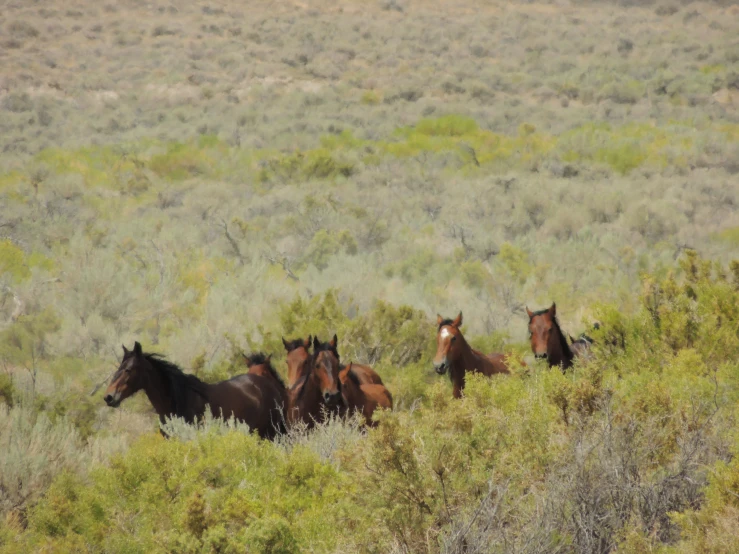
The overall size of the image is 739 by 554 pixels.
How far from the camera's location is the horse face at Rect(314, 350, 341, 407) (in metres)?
7.71

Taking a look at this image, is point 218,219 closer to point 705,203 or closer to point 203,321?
point 203,321

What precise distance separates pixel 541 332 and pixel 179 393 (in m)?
4.33

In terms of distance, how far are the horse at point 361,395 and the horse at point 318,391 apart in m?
0.13

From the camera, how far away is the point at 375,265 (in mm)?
17391

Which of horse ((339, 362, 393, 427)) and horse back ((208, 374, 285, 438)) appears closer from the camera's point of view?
horse back ((208, 374, 285, 438))

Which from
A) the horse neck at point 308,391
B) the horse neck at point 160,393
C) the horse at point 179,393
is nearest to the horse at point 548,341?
the horse neck at point 308,391

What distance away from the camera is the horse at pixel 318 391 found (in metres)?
7.77

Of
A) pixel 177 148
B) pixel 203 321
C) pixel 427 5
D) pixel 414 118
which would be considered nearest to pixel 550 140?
pixel 414 118

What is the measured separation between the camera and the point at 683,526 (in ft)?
13.2

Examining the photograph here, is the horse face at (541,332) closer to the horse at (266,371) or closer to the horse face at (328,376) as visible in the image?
the horse face at (328,376)

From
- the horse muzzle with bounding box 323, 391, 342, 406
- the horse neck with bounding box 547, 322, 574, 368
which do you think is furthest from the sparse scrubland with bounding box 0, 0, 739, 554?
the horse neck with bounding box 547, 322, 574, 368

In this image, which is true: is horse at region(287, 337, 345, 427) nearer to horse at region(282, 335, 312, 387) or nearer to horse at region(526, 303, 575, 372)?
horse at region(282, 335, 312, 387)

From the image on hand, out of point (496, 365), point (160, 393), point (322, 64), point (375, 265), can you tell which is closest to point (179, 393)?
point (160, 393)

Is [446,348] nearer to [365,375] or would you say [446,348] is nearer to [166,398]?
[365,375]
